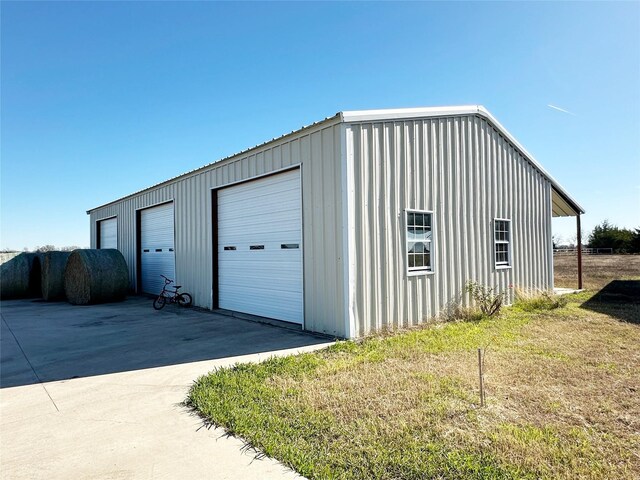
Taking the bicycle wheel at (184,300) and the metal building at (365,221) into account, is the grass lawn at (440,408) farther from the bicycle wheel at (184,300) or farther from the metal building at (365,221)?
the bicycle wheel at (184,300)

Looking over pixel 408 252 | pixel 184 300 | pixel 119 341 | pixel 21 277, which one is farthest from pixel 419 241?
pixel 21 277

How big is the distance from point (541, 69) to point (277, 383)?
8768mm

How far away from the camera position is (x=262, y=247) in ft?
28.6

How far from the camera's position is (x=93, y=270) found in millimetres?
11797

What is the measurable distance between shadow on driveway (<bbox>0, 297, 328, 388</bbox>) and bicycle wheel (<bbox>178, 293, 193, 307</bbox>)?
0.80 metres

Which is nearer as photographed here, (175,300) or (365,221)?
(365,221)

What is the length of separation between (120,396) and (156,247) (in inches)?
410

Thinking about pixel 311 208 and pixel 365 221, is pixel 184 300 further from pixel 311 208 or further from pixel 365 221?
pixel 365 221

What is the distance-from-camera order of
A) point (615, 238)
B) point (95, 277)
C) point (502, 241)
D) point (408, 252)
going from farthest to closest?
1. point (615, 238)
2. point (95, 277)
3. point (502, 241)
4. point (408, 252)

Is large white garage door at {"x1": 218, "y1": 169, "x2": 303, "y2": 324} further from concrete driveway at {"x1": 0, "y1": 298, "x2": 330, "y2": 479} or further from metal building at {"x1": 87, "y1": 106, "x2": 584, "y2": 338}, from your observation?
concrete driveway at {"x1": 0, "y1": 298, "x2": 330, "y2": 479}

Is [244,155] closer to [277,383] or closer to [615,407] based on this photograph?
[277,383]

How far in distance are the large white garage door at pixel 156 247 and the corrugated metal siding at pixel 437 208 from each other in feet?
25.9

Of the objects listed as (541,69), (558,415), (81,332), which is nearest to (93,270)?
(81,332)

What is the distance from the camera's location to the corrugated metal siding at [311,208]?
6508 mm
